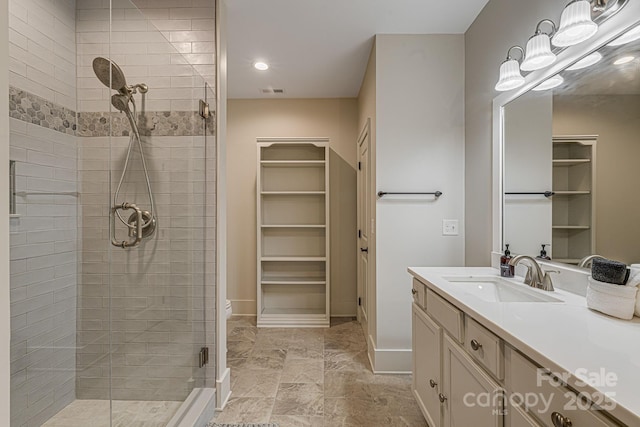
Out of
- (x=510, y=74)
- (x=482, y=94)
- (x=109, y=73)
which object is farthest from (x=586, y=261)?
(x=109, y=73)

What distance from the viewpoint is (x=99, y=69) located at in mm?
1633

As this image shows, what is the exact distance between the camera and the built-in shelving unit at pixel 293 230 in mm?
3908

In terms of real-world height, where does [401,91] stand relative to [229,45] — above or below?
below

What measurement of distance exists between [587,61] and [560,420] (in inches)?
55.2

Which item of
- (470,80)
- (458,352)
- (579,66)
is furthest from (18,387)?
(470,80)

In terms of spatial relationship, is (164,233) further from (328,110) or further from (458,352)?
(328,110)

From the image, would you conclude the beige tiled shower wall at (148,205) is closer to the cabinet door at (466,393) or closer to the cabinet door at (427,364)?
the cabinet door at (427,364)

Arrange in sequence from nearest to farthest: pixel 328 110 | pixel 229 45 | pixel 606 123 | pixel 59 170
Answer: pixel 606 123
pixel 59 170
pixel 229 45
pixel 328 110

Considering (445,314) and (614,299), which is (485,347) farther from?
(614,299)

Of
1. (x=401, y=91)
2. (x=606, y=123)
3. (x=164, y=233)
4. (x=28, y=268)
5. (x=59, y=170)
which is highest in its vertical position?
(x=401, y=91)

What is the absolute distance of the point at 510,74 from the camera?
1823mm

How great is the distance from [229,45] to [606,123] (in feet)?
8.66

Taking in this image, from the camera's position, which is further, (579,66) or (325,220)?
(325,220)

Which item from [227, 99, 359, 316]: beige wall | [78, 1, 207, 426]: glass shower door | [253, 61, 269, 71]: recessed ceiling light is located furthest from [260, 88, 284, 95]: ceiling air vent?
[78, 1, 207, 426]: glass shower door
